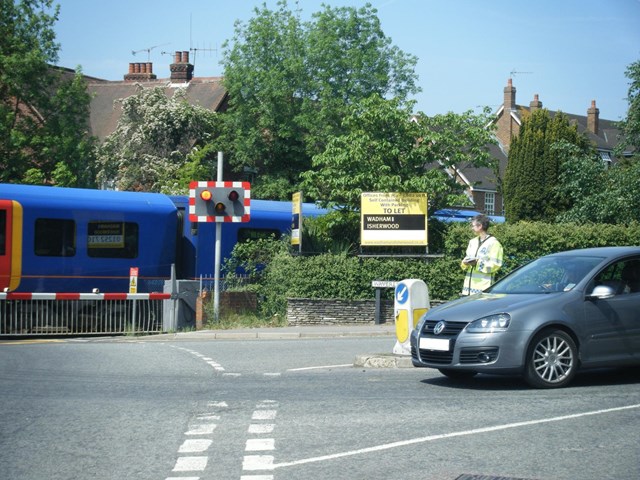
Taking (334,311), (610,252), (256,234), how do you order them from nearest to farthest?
(610,252), (334,311), (256,234)

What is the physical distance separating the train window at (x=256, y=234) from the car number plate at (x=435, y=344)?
1548 cm

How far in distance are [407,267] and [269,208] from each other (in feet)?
17.8

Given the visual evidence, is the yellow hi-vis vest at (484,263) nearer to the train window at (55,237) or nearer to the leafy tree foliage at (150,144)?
the train window at (55,237)

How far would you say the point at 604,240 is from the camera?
78.0ft

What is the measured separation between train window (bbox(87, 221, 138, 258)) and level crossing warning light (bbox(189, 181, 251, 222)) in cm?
288

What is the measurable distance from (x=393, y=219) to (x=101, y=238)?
716 cm

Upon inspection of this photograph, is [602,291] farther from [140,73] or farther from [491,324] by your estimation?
[140,73]

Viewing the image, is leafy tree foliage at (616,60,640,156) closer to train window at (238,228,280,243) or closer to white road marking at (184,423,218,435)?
train window at (238,228,280,243)

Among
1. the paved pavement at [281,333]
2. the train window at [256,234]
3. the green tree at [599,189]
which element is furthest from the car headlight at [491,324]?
the green tree at [599,189]

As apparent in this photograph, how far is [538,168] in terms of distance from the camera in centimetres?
4222

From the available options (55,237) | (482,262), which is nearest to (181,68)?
(55,237)

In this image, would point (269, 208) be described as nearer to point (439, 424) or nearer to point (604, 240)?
point (604, 240)

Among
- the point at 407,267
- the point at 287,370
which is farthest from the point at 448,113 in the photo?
the point at 287,370

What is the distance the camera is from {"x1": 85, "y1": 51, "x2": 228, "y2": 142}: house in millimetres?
56844
